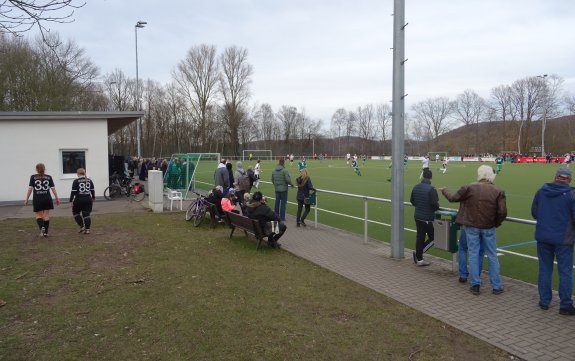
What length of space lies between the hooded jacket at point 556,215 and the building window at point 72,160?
18.4 metres

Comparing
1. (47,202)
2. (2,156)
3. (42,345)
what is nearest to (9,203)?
(2,156)

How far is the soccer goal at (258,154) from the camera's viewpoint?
8721cm

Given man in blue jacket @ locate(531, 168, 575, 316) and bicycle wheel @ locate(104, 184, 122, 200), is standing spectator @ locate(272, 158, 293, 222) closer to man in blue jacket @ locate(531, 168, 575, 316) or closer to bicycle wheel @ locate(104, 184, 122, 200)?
man in blue jacket @ locate(531, 168, 575, 316)

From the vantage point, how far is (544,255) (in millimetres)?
5648

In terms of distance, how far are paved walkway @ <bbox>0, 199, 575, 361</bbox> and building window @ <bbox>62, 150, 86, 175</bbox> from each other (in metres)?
13.1

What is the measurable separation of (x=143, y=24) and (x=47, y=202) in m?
27.3

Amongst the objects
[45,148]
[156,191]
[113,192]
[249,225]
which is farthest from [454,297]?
[45,148]

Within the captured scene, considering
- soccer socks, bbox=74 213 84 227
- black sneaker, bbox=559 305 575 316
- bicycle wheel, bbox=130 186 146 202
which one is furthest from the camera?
bicycle wheel, bbox=130 186 146 202

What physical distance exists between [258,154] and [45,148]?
73.8 metres

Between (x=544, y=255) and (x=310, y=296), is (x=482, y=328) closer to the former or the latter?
(x=544, y=255)

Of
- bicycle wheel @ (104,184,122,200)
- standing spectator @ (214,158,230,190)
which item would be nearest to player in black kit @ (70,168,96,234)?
standing spectator @ (214,158,230,190)

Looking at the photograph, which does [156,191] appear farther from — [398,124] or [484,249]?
[484,249]

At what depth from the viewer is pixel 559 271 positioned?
5.46 m

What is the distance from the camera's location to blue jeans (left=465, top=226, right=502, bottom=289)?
6.23 meters
